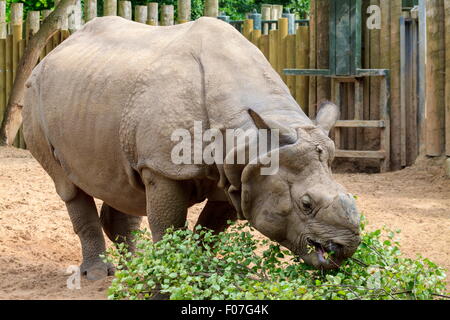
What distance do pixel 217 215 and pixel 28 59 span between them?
8.70 meters

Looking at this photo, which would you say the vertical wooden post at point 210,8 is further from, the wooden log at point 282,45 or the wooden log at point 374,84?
the wooden log at point 374,84

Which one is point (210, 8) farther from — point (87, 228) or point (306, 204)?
point (306, 204)

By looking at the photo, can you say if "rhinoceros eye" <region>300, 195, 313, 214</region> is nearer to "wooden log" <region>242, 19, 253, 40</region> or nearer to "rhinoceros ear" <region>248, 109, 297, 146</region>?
"rhinoceros ear" <region>248, 109, 297, 146</region>

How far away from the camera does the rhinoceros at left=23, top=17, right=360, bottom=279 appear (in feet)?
13.9

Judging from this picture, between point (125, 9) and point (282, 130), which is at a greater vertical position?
point (125, 9)

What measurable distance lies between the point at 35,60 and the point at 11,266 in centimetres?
743

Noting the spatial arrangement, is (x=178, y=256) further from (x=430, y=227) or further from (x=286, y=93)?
(x=430, y=227)

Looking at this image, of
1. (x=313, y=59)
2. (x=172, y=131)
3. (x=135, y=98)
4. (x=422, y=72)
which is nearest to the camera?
(x=172, y=131)

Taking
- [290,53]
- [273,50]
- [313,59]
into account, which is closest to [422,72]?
[313,59]

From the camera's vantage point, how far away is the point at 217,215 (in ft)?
17.8

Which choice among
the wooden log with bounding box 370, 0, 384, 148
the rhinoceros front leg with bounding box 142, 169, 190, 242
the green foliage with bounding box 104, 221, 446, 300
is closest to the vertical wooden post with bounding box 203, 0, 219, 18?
the wooden log with bounding box 370, 0, 384, 148

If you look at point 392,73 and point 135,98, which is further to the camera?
point 392,73

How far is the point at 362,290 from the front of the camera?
420 centimetres

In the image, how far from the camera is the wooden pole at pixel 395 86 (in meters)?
11.0
